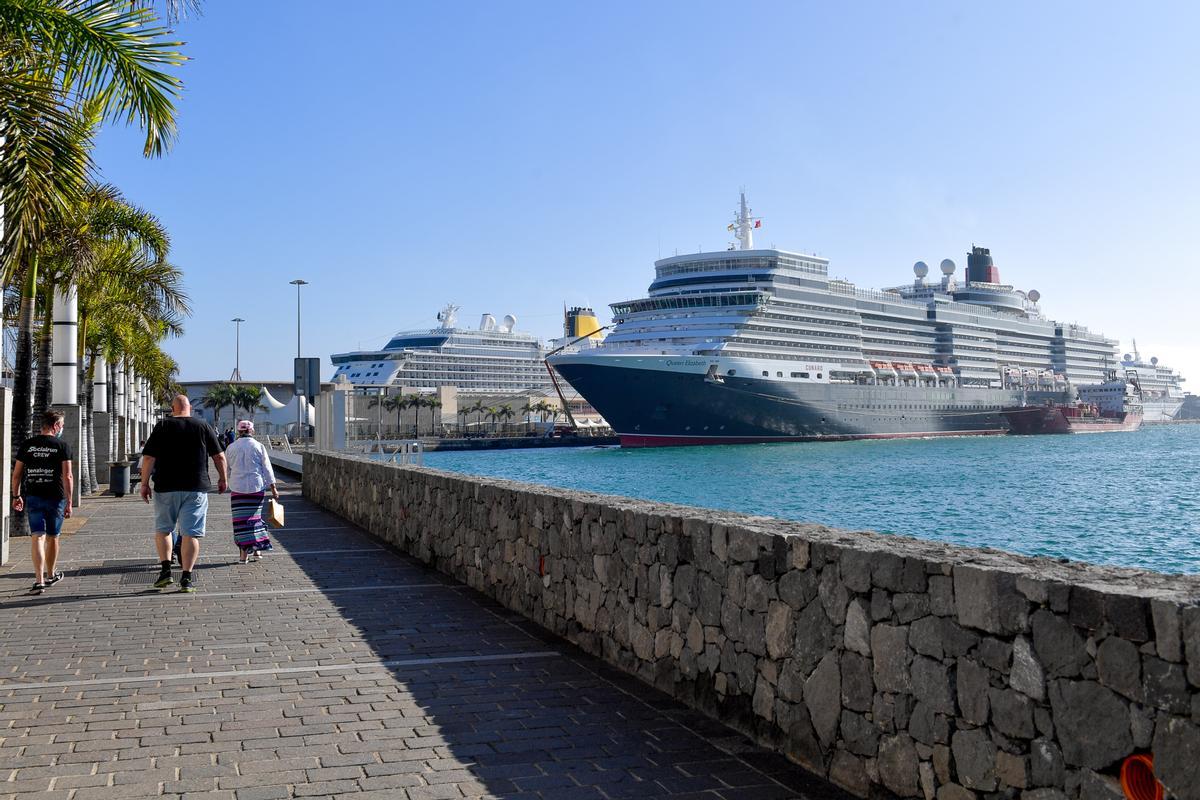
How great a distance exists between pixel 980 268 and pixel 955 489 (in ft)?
229

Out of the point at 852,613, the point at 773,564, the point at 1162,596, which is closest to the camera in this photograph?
the point at 1162,596

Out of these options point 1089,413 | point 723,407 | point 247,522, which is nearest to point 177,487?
point 247,522

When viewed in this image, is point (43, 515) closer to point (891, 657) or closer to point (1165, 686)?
point (891, 657)

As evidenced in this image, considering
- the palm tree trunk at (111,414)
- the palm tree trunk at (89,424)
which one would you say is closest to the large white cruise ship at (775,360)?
the palm tree trunk at (111,414)

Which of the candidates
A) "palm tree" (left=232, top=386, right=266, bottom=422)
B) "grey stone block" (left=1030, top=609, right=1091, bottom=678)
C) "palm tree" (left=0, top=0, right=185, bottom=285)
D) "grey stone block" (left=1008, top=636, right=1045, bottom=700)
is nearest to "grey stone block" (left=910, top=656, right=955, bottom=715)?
"grey stone block" (left=1008, top=636, right=1045, bottom=700)

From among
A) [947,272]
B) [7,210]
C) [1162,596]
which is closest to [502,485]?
[7,210]

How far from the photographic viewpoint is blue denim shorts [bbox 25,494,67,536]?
28.6 ft

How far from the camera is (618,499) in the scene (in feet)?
22.1

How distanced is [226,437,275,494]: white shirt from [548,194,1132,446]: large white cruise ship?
→ 46.1m

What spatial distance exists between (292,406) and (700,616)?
82.8 metres

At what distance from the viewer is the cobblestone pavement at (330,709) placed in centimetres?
403

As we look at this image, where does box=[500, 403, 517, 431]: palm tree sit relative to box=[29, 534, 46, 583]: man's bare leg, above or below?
above

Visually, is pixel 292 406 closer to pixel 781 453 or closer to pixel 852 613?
pixel 781 453

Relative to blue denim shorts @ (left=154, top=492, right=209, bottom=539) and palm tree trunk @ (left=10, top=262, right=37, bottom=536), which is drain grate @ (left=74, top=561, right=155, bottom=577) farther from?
palm tree trunk @ (left=10, top=262, right=37, bottom=536)
